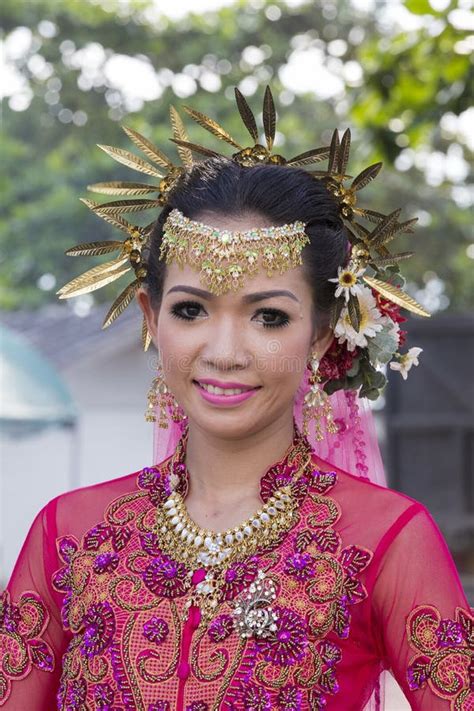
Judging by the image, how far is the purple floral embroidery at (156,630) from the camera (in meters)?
2.02

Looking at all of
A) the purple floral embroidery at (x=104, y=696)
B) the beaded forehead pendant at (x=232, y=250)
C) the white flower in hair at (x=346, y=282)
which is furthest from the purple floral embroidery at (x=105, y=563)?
the white flower in hair at (x=346, y=282)

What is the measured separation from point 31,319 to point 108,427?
3.44 m

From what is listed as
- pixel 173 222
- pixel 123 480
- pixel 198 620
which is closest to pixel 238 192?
pixel 173 222

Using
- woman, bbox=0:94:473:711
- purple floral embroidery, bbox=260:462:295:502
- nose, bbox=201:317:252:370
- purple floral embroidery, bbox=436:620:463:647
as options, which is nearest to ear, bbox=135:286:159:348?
woman, bbox=0:94:473:711

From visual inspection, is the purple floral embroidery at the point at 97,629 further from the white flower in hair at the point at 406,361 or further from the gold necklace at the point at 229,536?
the white flower in hair at the point at 406,361

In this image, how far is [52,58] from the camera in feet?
52.2

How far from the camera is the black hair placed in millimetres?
2123

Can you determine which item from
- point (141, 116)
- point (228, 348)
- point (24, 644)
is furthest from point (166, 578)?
point (141, 116)

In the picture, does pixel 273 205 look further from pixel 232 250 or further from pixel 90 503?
pixel 90 503

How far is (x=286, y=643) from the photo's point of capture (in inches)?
76.7

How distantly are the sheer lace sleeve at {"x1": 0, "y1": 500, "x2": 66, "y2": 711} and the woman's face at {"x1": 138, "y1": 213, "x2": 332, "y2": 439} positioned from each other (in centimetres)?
44

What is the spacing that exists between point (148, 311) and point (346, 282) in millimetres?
405

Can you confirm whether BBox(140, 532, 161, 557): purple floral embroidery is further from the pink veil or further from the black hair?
the black hair

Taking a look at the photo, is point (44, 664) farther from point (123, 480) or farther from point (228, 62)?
point (228, 62)
